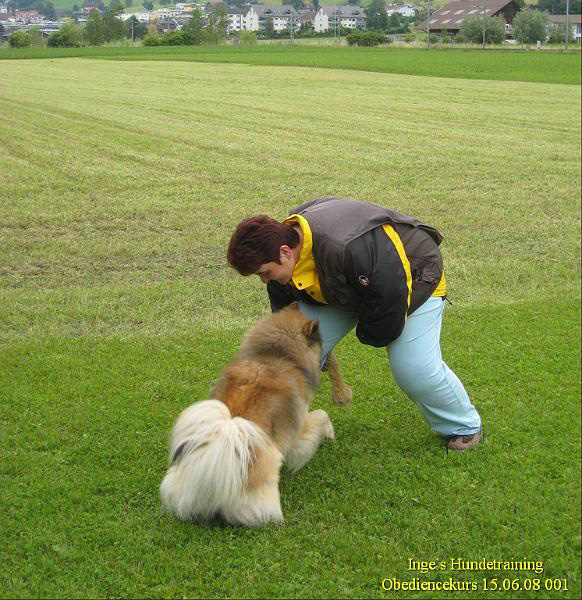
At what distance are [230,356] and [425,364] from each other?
2411 millimetres

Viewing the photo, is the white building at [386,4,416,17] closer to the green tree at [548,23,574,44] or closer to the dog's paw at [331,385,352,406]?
the green tree at [548,23,574,44]

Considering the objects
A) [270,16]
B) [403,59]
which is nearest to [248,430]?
[270,16]

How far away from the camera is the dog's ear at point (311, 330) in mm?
4457

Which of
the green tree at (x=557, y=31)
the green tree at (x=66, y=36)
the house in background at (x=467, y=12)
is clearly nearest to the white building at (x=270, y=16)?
the house in background at (x=467, y=12)

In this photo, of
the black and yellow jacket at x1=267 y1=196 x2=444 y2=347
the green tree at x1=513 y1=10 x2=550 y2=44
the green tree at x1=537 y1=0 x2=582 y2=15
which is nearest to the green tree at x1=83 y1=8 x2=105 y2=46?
the green tree at x1=513 y1=10 x2=550 y2=44

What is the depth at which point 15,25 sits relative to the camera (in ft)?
34.9

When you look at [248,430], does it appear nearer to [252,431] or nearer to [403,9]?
[252,431]

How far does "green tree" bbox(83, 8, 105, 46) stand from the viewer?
13.0 meters

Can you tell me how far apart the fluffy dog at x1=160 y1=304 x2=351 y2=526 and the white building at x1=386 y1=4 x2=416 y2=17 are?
73.2 ft

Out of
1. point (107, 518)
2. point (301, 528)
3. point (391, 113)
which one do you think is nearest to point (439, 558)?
point (301, 528)

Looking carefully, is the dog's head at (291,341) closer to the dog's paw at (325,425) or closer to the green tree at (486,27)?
the dog's paw at (325,425)

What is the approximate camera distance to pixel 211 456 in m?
3.63

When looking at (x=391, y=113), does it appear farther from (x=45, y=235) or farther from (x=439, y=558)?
(x=439, y=558)

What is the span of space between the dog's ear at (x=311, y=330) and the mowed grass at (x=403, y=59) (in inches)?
761
